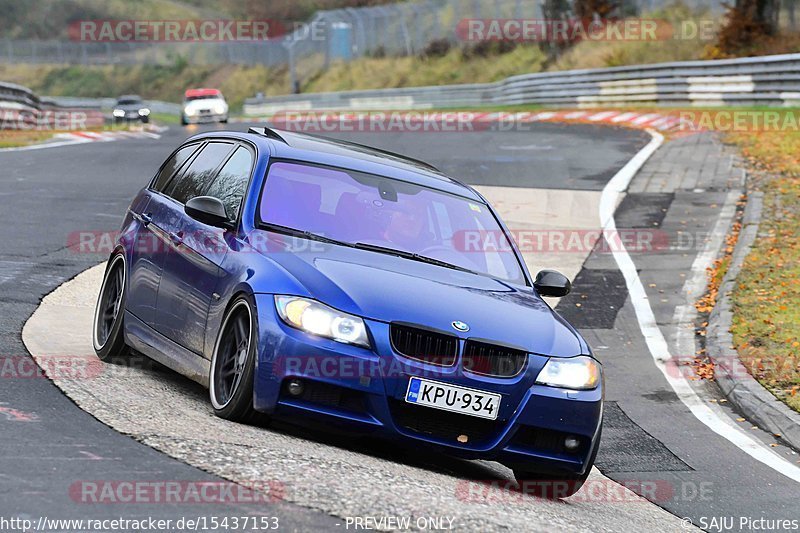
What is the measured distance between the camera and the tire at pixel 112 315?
28.4 ft

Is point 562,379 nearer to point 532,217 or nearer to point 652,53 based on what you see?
point 532,217

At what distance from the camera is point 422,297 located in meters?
6.89

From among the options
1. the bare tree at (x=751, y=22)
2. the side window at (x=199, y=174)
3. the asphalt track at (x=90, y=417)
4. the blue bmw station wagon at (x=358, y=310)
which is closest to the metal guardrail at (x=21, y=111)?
the asphalt track at (x=90, y=417)

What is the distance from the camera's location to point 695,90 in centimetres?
3566

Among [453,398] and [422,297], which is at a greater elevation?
[422,297]

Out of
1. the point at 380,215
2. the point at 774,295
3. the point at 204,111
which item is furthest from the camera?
the point at 204,111

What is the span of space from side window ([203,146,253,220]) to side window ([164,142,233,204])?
151 mm

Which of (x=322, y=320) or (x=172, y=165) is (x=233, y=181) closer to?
(x=172, y=165)

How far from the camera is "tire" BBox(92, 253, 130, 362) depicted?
8656 millimetres

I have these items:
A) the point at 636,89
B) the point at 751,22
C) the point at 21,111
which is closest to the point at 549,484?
the point at 21,111

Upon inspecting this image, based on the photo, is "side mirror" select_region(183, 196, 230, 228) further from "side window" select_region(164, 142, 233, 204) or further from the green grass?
the green grass

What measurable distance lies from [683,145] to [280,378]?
2134 centimetres

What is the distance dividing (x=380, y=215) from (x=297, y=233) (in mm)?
562

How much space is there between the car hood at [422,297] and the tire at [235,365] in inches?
11.1
